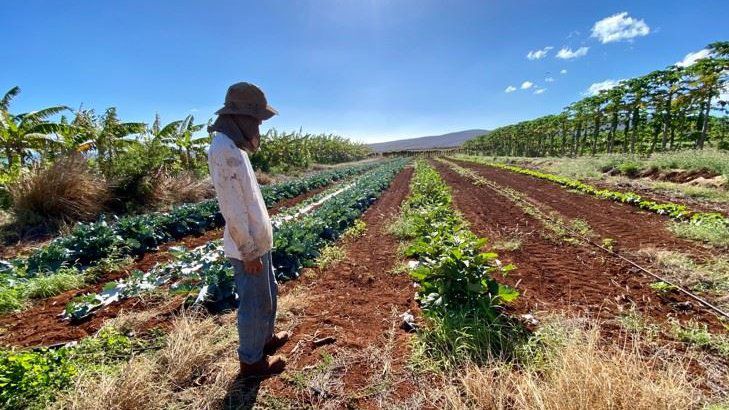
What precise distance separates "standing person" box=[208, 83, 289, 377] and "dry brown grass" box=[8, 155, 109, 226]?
Result: 8690 millimetres

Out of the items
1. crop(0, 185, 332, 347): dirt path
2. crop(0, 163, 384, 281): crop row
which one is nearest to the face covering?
crop(0, 185, 332, 347): dirt path

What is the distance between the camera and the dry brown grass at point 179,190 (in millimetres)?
11789

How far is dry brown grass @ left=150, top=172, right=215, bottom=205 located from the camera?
1179 cm

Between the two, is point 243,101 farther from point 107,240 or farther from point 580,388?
point 107,240

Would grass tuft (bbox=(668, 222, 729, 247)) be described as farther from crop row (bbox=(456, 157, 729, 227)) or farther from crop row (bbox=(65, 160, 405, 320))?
crop row (bbox=(65, 160, 405, 320))

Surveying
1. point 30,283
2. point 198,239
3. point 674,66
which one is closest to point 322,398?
point 30,283

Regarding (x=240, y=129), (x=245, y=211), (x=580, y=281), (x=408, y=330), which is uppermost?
(x=240, y=129)

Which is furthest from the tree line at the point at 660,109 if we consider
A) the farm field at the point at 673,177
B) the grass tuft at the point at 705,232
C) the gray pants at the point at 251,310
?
the gray pants at the point at 251,310

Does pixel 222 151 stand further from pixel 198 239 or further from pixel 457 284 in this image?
pixel 198 239

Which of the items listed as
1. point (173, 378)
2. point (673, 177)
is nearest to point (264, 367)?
point (173, 378)

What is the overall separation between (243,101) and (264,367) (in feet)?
6.60

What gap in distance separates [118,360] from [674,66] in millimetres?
28866

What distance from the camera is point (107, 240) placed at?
6.08 metres

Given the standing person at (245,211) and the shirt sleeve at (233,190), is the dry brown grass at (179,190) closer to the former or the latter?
the standing person at (245,211)
